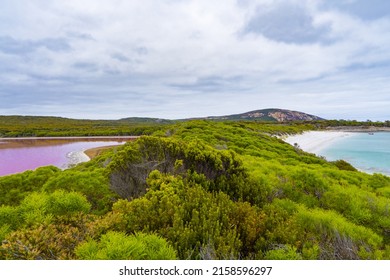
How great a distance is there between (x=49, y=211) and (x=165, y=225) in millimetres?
1816

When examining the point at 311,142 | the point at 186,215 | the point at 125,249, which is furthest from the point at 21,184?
the point at 311,142

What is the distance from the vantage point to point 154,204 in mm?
4383

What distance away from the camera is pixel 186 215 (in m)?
4.10

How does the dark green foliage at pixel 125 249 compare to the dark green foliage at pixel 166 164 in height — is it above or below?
below

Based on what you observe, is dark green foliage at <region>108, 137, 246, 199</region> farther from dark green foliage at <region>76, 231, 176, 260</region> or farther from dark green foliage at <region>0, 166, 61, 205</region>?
dark green foliage at <region>0, 166, 61, 205</region>

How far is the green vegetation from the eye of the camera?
126 inches

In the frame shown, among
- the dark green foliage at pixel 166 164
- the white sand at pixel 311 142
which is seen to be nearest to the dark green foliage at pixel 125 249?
the dark green foliage at pixel 166 164

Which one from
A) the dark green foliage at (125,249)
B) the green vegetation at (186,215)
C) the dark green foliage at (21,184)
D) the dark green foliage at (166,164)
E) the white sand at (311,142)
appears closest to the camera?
the dark green foliage at (125,249)

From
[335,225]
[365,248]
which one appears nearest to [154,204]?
[335,225]

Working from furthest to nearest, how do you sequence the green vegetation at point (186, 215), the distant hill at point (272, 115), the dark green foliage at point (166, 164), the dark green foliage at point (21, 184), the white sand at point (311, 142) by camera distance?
1. the distant hill at point (272, 115)
2. the white sand at point (311, 142)
3. the dark green foliage at point (21, 184)
4. the dark green foliage at point (166, 164)
5. the green vegetation at point (186, 215)

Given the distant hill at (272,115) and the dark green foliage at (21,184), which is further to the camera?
the distant hill at (272,115)

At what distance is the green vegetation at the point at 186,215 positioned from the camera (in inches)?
126

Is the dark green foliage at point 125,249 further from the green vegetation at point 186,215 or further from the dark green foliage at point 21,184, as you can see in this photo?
the dark green foliage at point 21,184

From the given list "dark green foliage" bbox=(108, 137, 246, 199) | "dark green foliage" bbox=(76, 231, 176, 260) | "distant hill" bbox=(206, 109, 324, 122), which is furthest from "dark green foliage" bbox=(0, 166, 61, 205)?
"distant hill" bbox=(206, 109, 324, 122)
